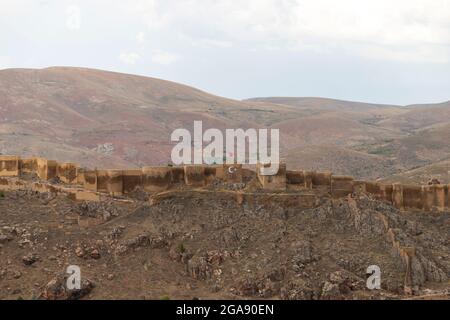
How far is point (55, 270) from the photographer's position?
112 feet

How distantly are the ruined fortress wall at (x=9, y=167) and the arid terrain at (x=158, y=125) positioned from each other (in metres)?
40.6

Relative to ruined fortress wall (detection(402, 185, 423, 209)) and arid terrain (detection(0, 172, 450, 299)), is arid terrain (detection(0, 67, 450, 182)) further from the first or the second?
arid terrain (detection(0, 172, 450, 299))

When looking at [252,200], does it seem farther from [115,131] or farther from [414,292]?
[115,131]

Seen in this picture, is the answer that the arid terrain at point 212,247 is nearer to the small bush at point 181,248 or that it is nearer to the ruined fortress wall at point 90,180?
the small bush at point 181,248

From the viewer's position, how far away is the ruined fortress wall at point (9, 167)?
4156cm

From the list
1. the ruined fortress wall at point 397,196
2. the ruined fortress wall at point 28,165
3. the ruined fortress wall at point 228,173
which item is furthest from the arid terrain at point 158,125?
the ruined fortress wall at point 28,165

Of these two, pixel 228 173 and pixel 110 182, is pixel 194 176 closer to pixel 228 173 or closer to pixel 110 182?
pixel 228 173

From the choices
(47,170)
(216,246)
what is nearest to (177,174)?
(216,246)

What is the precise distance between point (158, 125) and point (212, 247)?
319 ft

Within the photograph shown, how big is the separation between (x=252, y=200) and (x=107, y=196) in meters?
6.97

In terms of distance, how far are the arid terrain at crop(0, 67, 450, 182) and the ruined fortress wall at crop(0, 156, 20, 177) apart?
40.6 metres
